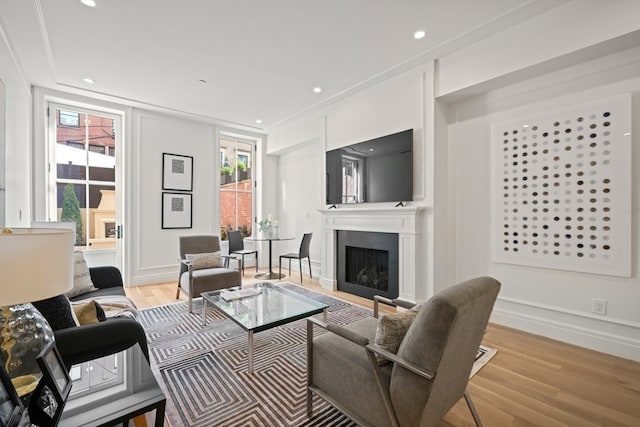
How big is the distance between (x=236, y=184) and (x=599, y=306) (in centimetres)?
563

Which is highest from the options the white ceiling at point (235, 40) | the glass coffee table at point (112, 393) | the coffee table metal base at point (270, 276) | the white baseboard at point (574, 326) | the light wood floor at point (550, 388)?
the white ceiling at point (235, 40)

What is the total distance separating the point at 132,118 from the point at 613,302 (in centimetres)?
635

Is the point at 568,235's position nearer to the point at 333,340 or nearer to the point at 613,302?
the point at 613,302

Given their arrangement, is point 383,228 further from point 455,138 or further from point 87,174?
point 87,174

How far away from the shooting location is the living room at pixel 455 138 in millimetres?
2363

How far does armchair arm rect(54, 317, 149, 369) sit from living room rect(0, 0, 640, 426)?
1.92 metres

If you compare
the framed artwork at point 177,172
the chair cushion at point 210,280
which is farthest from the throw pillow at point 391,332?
the framed artwork at point 177,172

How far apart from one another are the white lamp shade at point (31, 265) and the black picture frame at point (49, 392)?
Answer: 23 centimetres

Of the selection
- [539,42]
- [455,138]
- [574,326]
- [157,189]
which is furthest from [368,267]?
[157,189]

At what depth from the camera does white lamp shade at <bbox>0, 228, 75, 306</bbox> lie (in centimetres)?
92

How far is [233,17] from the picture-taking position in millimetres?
2529

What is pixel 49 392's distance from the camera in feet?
3.33

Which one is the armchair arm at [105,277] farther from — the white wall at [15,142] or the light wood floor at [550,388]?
the light wood floor at [550,388]

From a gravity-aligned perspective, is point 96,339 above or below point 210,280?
above
